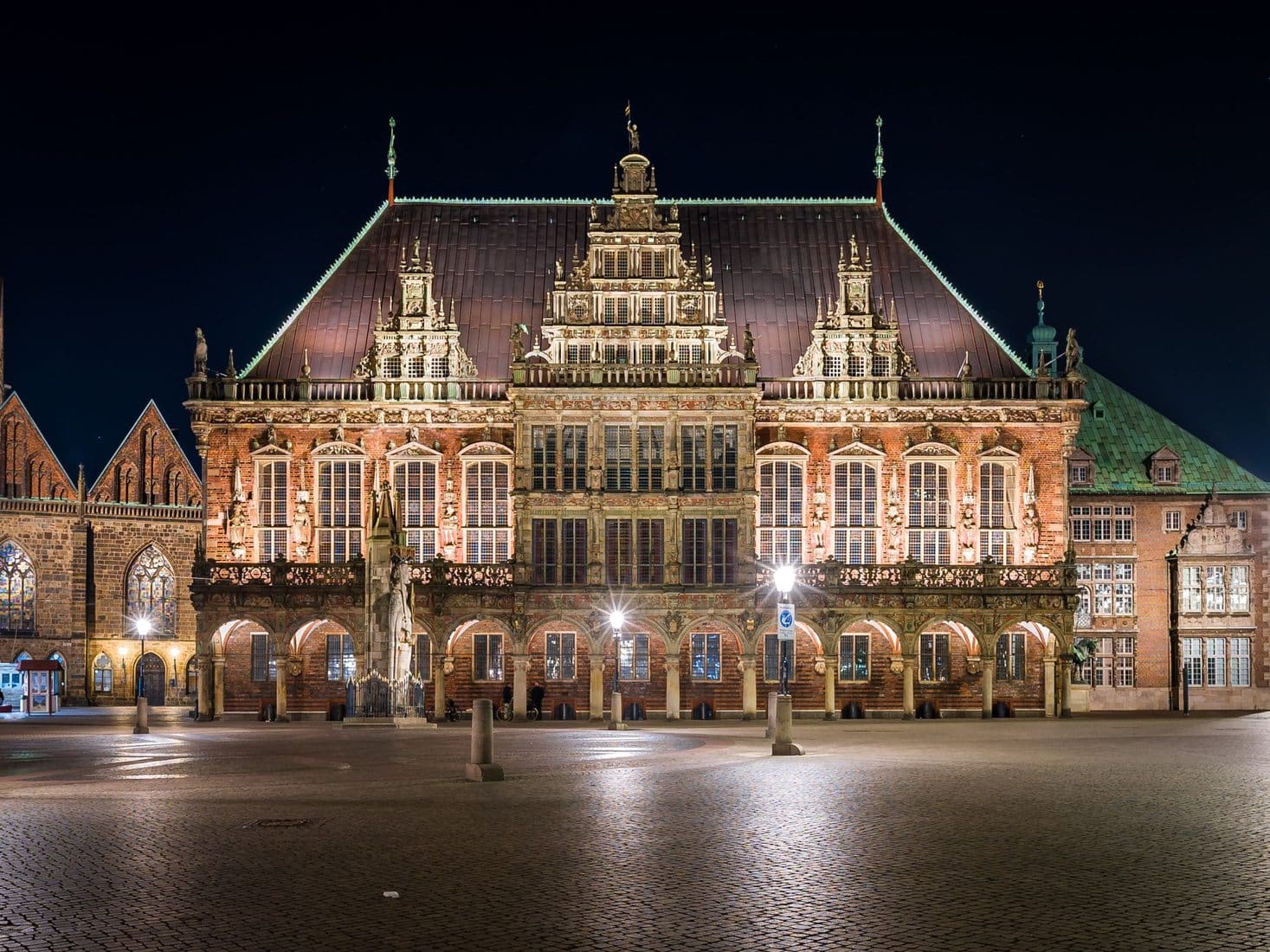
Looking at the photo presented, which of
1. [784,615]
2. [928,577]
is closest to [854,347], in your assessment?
[928,577]

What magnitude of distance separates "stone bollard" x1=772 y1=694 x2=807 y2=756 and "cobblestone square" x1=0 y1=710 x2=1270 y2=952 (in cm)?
83

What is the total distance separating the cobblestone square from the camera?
12320mm

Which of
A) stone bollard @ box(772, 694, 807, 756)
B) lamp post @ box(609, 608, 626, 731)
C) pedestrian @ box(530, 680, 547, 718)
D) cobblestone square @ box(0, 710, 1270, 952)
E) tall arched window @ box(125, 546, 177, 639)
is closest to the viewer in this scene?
cobblestone square @ box(0, 710, 1270, 952)

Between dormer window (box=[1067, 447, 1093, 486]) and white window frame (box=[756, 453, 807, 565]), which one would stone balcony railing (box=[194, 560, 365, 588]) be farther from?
dormer window (box=[1067, 447, 1093, 486])

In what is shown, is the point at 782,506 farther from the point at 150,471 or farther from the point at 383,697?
the point at 150,471

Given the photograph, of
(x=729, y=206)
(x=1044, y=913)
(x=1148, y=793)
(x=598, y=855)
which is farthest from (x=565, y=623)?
(x=1044, y=913)

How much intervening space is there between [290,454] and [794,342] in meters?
19.8

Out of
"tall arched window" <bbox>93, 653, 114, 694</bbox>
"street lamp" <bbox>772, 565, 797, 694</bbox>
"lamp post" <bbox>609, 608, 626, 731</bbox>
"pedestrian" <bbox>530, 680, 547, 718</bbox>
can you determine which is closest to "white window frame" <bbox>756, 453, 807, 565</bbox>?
Result: "lamp post" <bbox>609, 608, 626, 731</bbox>

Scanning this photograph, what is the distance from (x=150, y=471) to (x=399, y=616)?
128 ft

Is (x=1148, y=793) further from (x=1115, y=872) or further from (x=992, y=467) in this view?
(x=992, y=467)

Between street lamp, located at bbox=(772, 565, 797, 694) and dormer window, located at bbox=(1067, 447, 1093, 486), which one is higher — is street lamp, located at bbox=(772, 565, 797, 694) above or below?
below

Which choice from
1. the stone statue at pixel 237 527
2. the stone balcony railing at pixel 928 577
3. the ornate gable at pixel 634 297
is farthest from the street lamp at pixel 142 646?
the stone balcony railing at pixel 928 577

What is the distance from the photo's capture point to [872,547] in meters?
58.8

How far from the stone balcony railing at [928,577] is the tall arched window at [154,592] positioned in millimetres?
34305
